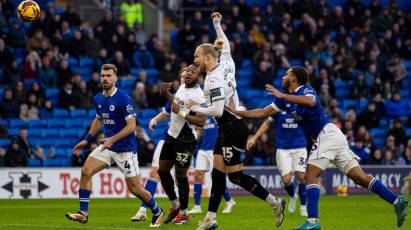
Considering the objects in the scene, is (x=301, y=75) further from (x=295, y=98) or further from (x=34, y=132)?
(x=34, y=132)

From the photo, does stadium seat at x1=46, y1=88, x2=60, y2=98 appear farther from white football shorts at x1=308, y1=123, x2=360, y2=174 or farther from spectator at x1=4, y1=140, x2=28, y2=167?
white football shorts at x1=308, y1=123, x2=360, y2=174

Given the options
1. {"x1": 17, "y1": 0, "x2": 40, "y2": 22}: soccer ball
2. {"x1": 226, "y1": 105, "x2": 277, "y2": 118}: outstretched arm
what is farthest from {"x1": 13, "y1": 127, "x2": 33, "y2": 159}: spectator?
{"x1": 226, "y1": 105, "x2": 277, "y2": 118}: outstretched arm

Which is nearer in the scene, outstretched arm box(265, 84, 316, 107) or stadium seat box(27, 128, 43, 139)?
outstretched arm box(265, 84, 316, 107)

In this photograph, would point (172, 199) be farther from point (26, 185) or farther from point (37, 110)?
point (37, 110)

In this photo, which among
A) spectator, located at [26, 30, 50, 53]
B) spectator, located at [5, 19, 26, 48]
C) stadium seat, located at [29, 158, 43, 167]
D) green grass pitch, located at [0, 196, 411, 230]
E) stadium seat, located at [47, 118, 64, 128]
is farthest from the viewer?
spectator, located at [5, 19, 26, 48]

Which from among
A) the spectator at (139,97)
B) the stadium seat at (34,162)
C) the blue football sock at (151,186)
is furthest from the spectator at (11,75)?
the blue football sock at (151,186)

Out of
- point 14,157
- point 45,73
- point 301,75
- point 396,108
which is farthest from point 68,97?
point 301,75

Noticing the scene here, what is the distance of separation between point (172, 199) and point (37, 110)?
1248 centimetres

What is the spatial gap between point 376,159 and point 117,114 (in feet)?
51.9

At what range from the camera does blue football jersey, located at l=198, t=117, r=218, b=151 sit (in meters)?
21.2

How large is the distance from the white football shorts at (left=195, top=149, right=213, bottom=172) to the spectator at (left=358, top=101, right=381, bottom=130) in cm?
1215

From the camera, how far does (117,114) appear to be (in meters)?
16.0

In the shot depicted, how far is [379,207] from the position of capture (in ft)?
73.0

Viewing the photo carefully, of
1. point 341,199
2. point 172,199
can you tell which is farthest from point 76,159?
point 172,199
